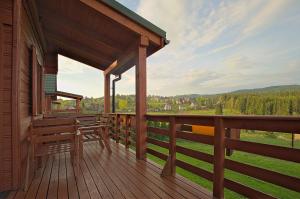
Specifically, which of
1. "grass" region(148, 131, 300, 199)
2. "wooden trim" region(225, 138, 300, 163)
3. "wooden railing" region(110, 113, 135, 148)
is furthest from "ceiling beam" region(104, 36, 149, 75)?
"grass" region(148, 131, 300, 199)

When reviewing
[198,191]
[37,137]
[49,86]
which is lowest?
[198,191]

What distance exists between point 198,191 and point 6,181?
228 cm

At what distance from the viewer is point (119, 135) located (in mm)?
6383

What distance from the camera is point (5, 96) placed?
2.61m

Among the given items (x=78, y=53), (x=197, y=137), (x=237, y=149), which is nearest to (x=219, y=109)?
(x=78, y=53)

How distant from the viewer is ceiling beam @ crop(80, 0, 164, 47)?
3509mm

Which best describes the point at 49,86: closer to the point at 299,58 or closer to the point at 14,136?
the point at 14,136

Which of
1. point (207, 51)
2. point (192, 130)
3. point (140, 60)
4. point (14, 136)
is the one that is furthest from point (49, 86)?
point (207, 51)

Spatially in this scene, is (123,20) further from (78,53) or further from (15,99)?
(78,53)

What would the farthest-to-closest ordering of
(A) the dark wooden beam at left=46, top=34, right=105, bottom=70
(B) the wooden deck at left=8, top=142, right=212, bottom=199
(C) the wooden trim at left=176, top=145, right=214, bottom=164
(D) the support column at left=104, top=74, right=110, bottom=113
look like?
(D) the support column at left=104, top=74, right=110, bottom=113 → (A) the dark wooden beam at left=46, top=34, right=105, bottom=70 → (C) the wooden trim at left=176, top=145, right=214, bottom=164 → (B) the wooden deck at left=8, top=142, right=212, bottom=199

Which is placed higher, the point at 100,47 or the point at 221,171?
the point at 100,47

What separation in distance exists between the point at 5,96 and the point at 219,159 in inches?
102

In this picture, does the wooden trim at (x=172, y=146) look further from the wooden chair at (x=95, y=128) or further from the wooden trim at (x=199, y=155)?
the wooden chair at (x=95, y=128)

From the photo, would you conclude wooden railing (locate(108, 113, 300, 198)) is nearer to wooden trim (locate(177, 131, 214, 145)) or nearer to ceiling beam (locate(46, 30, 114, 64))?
wooden trim (locate(177, 131, 214, 145))
